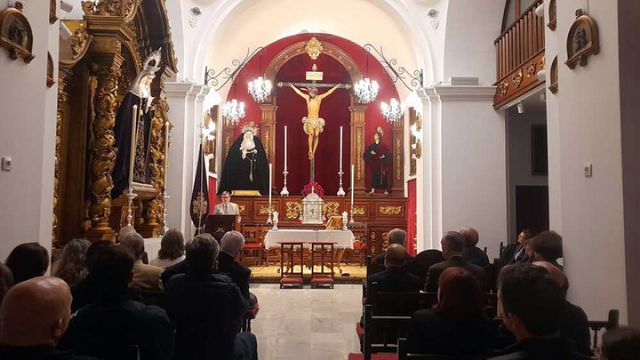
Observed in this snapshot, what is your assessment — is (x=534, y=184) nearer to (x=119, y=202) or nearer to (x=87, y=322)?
(x=119, y=202)

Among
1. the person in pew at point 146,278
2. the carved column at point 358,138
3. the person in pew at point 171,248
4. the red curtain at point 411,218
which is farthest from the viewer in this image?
the carved column at point 358,138

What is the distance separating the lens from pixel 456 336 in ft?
7.90

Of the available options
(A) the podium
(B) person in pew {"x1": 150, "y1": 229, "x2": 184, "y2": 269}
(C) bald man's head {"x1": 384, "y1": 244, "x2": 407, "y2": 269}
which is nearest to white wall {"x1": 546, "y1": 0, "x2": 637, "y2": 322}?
(C) bald man's head {"x1": 384, "y1": 244, "x2": 407, "y2": 269}

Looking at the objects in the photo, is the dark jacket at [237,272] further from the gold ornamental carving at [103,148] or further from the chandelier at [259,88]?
the chandelier at [259,88]

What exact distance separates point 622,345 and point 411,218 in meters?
10.8

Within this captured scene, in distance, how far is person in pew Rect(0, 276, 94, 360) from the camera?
5.42ft

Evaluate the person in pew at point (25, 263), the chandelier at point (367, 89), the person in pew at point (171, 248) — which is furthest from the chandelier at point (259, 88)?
the person in pew at point (25, 263)

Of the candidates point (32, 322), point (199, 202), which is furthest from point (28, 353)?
point (199, 202)

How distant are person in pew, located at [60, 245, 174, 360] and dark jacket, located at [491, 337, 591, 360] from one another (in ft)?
4.67

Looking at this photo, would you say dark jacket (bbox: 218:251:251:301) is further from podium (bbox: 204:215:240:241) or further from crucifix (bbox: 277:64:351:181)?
crucifix (bbox: 277:64:351:181)

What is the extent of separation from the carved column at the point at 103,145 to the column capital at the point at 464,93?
218 inches

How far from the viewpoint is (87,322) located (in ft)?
7.41

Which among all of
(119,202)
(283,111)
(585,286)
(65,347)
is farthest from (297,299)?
(283,111)

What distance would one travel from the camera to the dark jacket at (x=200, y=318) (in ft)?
9.47
